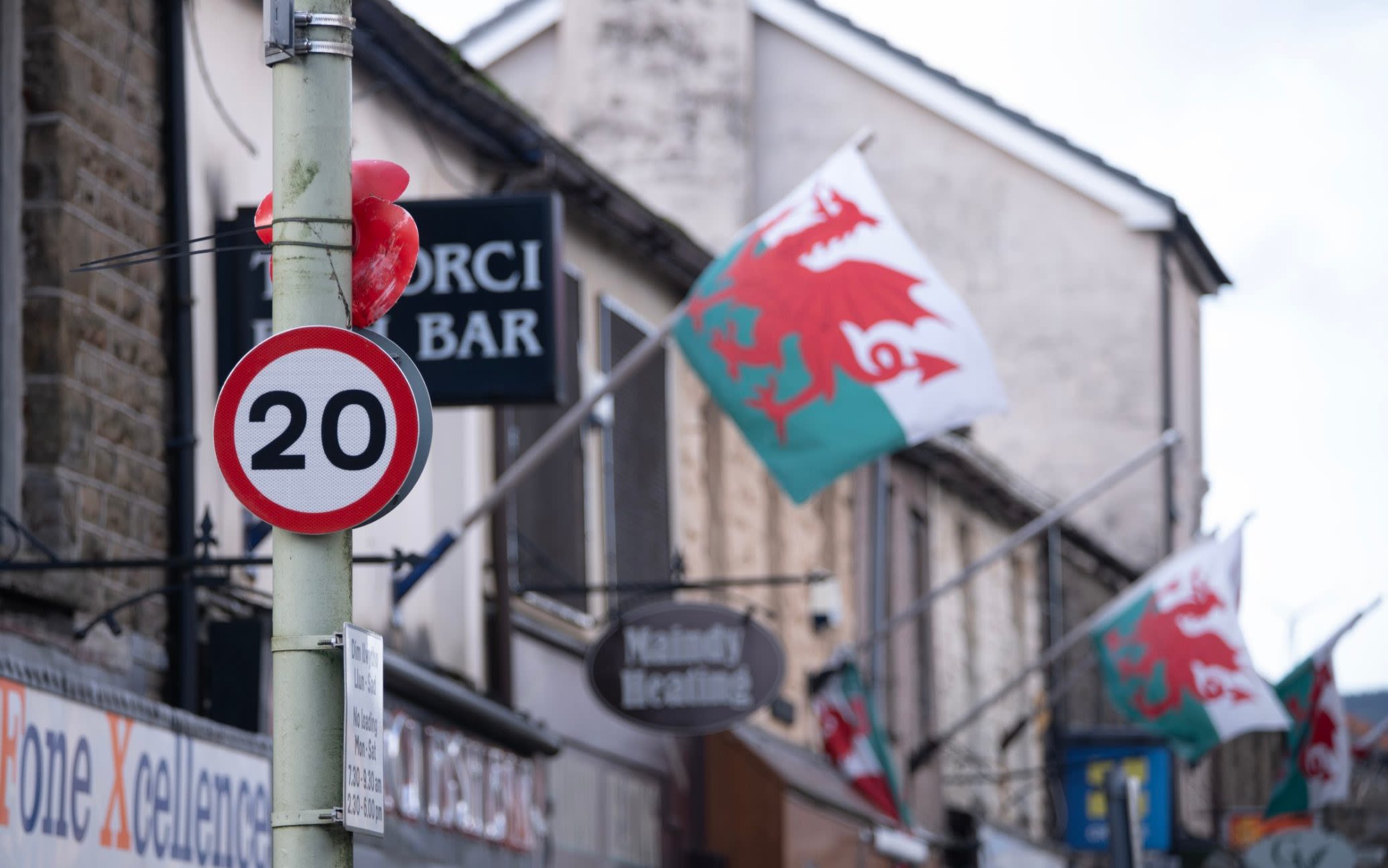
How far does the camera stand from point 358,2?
13336 millimetres

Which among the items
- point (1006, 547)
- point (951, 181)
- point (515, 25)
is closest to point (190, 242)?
point (1006, 547)

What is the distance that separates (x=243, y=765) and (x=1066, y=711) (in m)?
24.6

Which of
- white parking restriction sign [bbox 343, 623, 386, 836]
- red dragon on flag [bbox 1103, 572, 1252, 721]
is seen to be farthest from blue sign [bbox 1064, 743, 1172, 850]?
white parking restriction sign [bbox 343, 623, 386, 836]

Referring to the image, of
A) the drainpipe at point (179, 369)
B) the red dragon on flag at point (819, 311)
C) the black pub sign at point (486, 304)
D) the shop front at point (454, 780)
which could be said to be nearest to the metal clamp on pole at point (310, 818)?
the drainpipe at point (179, 369)

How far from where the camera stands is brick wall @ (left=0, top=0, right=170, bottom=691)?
10.1 metres

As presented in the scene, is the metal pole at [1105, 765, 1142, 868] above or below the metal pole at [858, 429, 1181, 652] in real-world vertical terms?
below

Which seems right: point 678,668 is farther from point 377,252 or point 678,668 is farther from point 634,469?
point 377,252

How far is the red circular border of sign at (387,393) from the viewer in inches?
225

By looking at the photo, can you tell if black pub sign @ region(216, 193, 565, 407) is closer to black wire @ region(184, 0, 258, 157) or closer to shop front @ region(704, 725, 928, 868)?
black wire @ region(184, 0, 258, 157)

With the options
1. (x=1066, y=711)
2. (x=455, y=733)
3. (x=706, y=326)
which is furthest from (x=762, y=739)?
(x=1066, y=711)

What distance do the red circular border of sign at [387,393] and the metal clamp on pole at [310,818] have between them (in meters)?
0.61

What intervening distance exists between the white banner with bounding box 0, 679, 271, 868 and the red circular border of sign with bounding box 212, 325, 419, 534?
9.97 ft

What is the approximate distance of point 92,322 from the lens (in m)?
10.5

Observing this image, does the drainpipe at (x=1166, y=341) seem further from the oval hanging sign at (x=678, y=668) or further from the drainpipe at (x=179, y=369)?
the drainpipe at (x=179, y=369)
